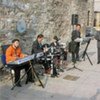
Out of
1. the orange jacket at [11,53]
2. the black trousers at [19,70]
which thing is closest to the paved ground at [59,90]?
the black trousers at [19,70]

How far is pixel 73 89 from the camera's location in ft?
22.9

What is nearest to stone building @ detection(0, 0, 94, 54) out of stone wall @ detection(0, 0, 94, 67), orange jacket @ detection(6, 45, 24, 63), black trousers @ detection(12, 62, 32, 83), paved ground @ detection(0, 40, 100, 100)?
stone wall @ detection(0, 0, 94, 67)

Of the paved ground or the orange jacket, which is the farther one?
the orange jacket

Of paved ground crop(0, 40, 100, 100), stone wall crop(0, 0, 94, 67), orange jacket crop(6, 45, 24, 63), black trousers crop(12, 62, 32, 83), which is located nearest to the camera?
paved ground crop(0, 40, 100, 100)

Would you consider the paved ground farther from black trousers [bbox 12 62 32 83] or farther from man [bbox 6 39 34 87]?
man [bbox 6 39 34 87]

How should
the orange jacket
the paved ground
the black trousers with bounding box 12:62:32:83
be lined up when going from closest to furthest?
the paved ground
the orange jacket
the black trousers with bounding box 12:62:32:83

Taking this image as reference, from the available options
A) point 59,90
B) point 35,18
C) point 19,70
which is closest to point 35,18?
point 35,18

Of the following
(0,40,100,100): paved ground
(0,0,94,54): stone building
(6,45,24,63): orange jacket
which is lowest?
(0,40,100,100): paved ground

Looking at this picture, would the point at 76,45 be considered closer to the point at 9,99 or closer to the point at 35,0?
the point at 35,0

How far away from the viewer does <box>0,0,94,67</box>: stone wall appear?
7.80 meters

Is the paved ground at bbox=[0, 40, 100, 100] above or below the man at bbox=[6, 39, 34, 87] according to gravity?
below

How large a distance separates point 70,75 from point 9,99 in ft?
8.90

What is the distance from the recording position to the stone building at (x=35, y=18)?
7.80 m

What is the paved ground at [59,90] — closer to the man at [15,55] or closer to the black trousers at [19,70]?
the black trousers at [19,70]
